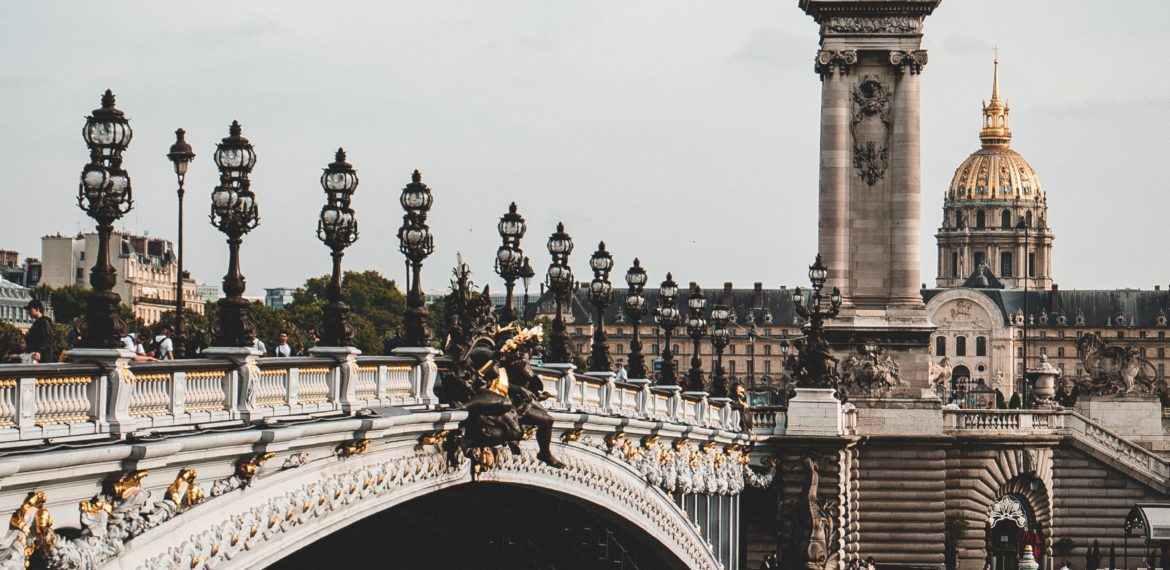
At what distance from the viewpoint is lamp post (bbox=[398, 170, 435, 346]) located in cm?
2817

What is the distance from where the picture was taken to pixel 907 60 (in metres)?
71.0

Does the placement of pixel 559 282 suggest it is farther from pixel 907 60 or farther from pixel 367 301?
pixel 367 301

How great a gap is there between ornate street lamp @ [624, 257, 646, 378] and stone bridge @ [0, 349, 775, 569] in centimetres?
865

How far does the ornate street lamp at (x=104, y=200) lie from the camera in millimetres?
18750

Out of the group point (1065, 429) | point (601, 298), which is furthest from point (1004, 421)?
point (601, 298)

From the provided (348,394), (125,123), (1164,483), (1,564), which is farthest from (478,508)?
(1164,483)

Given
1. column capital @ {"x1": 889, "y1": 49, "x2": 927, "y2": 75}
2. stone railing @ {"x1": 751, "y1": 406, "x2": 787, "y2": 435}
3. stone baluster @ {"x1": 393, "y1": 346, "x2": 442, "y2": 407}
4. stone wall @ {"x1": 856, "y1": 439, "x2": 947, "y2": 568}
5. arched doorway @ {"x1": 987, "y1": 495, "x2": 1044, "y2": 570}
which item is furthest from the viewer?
arched doorway @ {"x1": 987, "y1": 495, "x2": 1044, "y2": 570}

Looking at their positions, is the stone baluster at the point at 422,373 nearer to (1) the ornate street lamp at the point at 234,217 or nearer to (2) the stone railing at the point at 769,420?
(1) the ornate street lamp at the point at 234,217

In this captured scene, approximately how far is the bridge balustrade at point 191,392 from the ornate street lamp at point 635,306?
1639 centimetres

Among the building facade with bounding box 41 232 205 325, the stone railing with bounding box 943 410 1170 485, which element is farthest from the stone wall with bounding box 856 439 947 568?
the building facade with bounding box 41 232 205 325

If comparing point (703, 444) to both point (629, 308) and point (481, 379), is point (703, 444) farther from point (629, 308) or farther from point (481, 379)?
point (481, 379)

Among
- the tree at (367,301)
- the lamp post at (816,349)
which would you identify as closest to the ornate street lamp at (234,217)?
the lamp post at (816,349)

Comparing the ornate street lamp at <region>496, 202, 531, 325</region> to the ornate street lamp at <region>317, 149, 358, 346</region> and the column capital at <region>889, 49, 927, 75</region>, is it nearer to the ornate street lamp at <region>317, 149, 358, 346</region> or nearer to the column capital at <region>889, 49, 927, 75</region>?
the ornate street lamp at <region>317, 149, 358, 346</region>

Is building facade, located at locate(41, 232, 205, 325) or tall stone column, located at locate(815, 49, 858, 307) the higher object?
tall stone column, located at locate(815, 49, 858, 307)
